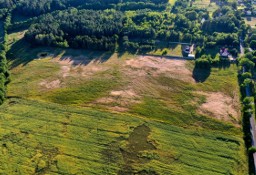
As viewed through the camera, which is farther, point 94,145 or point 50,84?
point 50,84

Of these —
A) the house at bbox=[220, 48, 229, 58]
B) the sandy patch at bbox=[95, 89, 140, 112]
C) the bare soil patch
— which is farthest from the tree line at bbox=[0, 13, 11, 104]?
the house at bbox=[220, 48, 229, 58]

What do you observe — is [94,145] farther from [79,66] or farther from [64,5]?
[64,5]

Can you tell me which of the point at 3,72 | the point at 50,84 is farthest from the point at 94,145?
the point at 3,72

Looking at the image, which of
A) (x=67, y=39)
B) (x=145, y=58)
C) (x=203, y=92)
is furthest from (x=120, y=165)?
(x=67, y=39)

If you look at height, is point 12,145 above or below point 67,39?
below

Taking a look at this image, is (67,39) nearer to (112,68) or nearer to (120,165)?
(112,68)

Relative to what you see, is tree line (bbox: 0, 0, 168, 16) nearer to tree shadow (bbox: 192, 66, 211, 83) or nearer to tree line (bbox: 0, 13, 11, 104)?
tree line (bbox: 0, 13, 11, 104)

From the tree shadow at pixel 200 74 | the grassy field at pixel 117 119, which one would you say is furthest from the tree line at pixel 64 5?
the tree shadow at pixel 200 74
